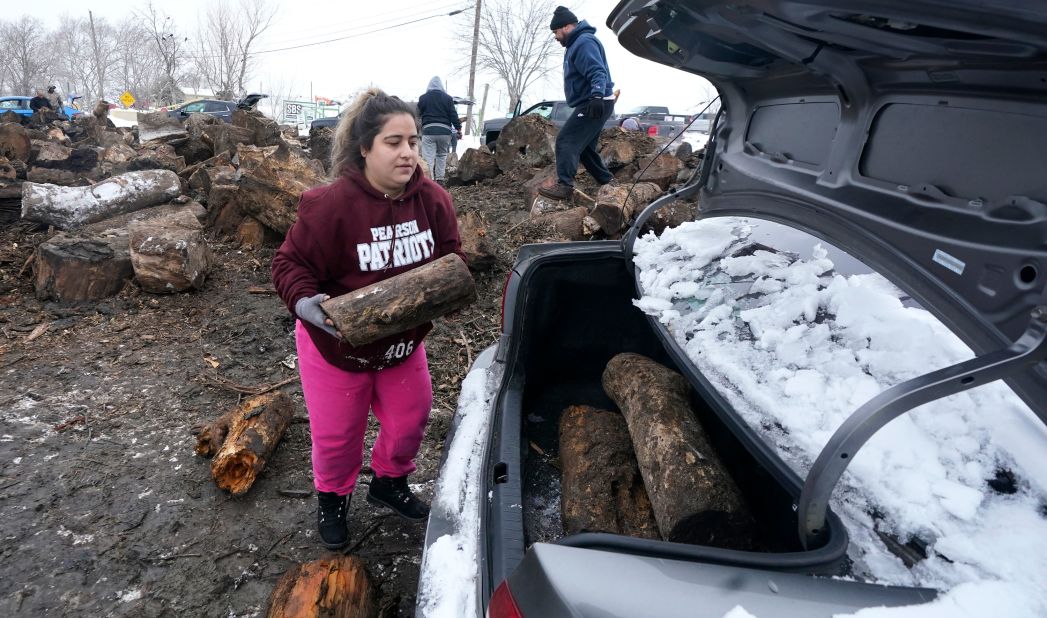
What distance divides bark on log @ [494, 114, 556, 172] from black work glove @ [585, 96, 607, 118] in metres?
2.94

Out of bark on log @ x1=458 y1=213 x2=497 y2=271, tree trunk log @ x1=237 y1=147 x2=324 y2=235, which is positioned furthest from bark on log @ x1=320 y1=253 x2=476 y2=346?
tree trunk log @ x1=237 y1=147 x2=324 y2=235

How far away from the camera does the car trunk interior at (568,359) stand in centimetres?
182

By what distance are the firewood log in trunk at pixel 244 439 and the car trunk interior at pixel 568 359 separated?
4.86ft

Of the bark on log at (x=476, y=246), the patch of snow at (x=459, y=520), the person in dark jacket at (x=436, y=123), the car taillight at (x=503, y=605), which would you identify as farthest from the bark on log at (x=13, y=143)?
the car taillight at (x=503, y=605)

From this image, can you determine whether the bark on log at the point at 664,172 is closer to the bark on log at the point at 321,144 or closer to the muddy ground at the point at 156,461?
the muddy ground at the point at 156,461

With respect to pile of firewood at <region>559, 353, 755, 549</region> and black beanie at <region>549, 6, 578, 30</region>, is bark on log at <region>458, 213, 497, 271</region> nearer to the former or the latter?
black beanie at <region>549, 6, 578, 30</region>

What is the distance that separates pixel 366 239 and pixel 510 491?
104 centimetres

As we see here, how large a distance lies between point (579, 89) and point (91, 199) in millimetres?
5549

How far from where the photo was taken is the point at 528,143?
887 cm

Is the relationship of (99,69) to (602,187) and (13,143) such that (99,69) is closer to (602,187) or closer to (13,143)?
(13,143)

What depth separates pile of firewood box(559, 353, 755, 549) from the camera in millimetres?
1458

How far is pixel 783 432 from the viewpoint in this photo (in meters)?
1.32

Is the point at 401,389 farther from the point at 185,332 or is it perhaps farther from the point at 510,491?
the point at 185,332

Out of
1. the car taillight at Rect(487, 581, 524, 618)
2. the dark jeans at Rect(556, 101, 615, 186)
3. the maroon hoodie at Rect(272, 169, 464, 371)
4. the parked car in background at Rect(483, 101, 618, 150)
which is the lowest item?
the car taillight at Rect(487, 581, 524, 618)
